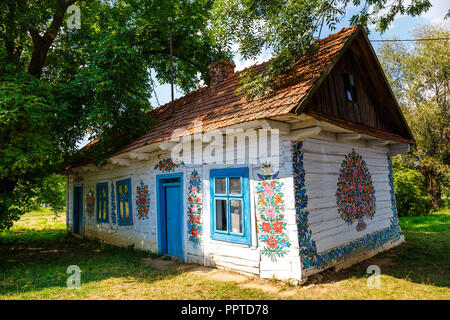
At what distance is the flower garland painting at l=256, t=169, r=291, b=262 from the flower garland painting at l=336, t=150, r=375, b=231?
1793mm

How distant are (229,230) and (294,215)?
1.54 metres

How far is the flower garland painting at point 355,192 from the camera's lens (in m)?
6.36

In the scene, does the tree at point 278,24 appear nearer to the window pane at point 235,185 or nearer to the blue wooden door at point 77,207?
the window pane at point 235,185

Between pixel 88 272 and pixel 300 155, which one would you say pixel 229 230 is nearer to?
pixel 300 155

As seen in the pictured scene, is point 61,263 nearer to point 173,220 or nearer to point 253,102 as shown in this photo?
point 173,220

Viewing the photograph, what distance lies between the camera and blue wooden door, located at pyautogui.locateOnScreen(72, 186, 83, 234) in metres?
12.5

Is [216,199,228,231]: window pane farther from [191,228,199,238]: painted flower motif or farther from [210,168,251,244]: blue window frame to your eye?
[191,228,199,238]: painted flower motif

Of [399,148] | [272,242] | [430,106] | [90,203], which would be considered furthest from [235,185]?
[430,106]

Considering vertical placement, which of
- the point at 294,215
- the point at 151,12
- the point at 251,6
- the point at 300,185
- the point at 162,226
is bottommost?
the point at 162,226

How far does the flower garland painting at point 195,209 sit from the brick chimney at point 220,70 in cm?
441

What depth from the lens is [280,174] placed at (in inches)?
206

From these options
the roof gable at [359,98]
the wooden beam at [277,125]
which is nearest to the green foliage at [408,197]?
the roof gable at [359,98]
